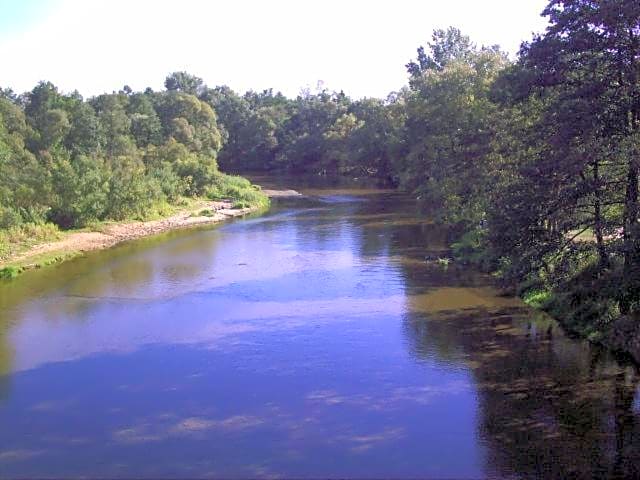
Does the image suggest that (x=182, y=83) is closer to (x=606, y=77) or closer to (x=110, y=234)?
(x=110, y=234)

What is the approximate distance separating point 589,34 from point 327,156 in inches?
3207

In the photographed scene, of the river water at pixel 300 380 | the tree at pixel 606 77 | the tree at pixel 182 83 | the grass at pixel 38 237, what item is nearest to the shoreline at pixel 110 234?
the grass at pixel 38 237

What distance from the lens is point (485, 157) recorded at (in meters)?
32.6

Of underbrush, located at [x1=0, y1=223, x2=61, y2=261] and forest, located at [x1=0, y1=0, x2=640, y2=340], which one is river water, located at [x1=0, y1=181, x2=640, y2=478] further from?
underbrush, located at [x1=0, y1=223, x2=61, y2=261]

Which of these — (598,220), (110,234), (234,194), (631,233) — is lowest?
(110,234)

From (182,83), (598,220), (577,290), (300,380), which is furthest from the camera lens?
(182,83)

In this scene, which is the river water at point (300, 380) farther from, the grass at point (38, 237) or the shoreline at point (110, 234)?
the shoreline at point (110, 234)

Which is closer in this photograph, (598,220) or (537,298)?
(598,220)

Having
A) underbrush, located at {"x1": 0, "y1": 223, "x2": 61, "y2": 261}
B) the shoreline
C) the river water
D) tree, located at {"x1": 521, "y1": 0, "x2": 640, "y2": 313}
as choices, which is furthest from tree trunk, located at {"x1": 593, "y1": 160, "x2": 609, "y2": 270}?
underbrush, located at {"x1": 0, "y1": 223, "x2": 61, "y2": 261}

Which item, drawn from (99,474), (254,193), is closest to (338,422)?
(99,474)

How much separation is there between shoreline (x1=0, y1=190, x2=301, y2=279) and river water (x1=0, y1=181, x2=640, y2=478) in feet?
11.6

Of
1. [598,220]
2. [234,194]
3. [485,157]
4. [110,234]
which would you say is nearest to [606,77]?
[598,220]

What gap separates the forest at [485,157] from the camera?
59.9 ft

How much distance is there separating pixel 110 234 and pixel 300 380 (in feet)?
93.0
